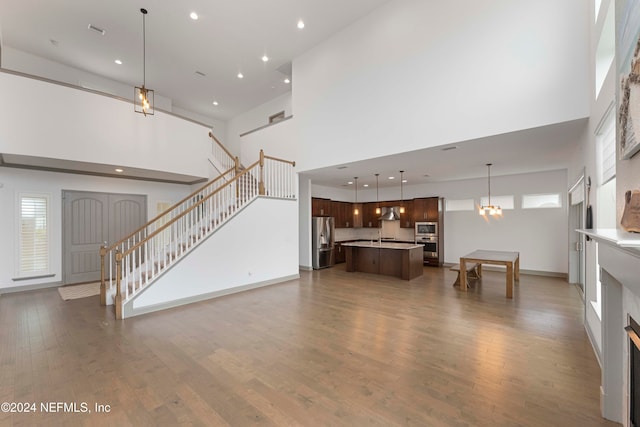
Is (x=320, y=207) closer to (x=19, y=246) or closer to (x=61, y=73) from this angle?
(x=19, y=246)

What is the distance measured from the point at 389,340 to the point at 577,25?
502 centimetres

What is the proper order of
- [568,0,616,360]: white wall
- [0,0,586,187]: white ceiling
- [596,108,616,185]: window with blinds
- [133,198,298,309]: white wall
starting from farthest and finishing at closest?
1. [0,0,586,187]: white ceiling
2. [133,198,298,309]: white wall
3. [568,0,616,360]: white wall
4. [596,108,616,185]: window with blinds

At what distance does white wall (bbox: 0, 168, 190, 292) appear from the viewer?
583cm

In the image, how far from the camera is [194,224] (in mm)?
6066

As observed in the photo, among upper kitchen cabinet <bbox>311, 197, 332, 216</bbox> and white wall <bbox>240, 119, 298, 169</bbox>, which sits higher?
white wall <bbox>240, 119, 298, 169</bbox>

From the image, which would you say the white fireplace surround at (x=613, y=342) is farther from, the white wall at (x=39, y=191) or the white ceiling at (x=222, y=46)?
the white wall at (x=39, y=191)

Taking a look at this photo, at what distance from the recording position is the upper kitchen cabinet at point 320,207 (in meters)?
9.23

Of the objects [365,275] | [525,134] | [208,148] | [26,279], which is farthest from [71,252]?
[525,134]

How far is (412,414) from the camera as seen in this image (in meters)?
2.11

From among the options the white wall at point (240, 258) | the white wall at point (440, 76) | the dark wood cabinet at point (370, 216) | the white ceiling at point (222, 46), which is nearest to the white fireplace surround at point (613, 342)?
the white wall at point (440, 76)

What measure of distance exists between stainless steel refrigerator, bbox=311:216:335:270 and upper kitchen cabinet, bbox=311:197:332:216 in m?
0.42

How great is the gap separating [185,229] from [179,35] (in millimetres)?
4624

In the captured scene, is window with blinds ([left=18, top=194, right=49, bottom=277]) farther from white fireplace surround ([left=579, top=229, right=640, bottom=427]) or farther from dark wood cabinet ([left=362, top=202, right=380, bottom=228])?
dark wood cabinet ([left=362, top=202, right=380, bottom=228])

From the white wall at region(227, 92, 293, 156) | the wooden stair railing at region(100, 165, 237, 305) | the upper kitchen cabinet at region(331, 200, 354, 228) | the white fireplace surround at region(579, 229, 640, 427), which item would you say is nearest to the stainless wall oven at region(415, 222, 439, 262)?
the upper kitchen cabinet at region(331, 200, 354, 228)
